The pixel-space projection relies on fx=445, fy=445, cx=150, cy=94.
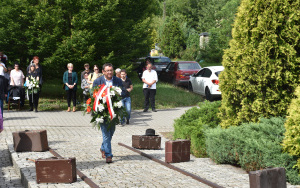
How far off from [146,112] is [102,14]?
4416 mm

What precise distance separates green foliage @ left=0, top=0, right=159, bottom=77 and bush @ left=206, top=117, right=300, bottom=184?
10672mm

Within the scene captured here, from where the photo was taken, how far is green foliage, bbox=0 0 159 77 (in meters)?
17.9

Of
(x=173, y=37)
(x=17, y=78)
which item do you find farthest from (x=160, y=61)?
(x=173, y=37)

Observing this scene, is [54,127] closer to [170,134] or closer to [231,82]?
[170,134]

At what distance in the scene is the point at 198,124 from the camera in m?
9.64

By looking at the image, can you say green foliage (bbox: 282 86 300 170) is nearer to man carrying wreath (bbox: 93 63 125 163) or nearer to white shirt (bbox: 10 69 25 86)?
man carrying wreath (bbox: 93 63 125 163)

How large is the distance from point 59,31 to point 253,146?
1264 cm

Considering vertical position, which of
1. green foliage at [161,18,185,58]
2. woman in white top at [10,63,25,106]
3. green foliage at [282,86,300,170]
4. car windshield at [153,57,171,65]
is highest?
green foliage at [161,18,185,58]

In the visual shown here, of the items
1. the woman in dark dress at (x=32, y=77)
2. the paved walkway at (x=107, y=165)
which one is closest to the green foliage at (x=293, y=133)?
the paved walkway at (x=107, y=165)

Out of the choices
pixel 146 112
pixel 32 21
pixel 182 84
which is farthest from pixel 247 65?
pixel 182 84

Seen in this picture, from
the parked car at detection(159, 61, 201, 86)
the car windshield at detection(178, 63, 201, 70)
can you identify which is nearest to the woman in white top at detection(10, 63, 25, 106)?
the parked car at detection(159, 61, 201, 86)

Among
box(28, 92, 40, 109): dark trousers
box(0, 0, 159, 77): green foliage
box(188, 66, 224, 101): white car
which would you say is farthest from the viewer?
box(188, 66, 224, 101): white car

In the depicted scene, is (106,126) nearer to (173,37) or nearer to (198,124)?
(198,124)

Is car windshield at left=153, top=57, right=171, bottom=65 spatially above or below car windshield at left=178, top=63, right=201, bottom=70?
above
